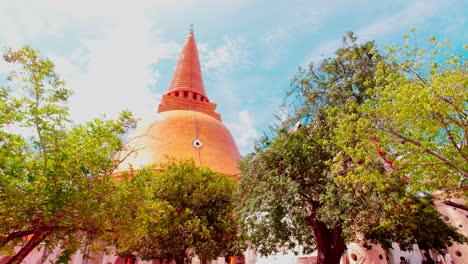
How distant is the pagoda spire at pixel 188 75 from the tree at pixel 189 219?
1916 cm

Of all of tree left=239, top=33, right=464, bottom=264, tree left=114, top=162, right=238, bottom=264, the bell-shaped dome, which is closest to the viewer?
tree left=239, top=33, right=464, bottom=264

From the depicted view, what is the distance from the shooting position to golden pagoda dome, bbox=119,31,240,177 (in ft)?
74.1

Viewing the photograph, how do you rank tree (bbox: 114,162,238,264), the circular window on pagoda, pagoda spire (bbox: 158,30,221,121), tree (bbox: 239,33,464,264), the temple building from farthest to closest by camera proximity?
pagoda spire (bbox: 158,30,221,121), the circular window on pagoda, the temple building, tree (bbox: 114,162,238,264), tree (bbox: 239,33,464,264)

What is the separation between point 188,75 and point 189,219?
24.2 meters

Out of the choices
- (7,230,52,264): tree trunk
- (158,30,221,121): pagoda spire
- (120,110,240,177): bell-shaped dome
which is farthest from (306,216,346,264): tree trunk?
(158,30,221,121): pagoda spire

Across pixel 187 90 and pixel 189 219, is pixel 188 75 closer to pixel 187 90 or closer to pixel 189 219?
Answer: pixel 187 90

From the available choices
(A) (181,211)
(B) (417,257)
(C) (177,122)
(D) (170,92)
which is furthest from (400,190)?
(D) (170,92)

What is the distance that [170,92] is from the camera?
112 feet

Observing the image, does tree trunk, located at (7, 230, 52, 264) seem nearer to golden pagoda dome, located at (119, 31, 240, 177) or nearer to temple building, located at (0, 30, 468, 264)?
temple building, located at (0, 30, 468, 264)

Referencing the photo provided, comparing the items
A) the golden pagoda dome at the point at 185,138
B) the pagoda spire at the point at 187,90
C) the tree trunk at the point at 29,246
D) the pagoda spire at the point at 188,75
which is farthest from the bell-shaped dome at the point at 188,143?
the tree trunk at the point at 29,246

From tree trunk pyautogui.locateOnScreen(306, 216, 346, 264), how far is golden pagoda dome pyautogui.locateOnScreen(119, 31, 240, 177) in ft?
32.1

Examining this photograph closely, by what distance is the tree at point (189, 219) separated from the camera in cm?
Result: 1317

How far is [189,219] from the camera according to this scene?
46.6 feet

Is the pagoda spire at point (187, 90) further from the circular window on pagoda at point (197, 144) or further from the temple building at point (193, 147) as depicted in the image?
the circular window on pagoda at point (197, 144)
